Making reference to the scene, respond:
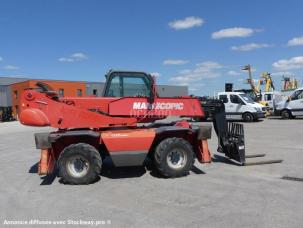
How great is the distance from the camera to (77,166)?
8.19m

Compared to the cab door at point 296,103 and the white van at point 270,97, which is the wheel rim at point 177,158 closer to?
the cab door at point 296,103

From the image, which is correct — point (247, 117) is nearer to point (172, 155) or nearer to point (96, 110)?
point (172, 155)

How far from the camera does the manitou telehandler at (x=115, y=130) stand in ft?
26.6

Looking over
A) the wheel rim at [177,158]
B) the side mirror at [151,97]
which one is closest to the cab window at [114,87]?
the side mirror at [151,97]

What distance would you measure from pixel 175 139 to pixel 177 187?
133 cm

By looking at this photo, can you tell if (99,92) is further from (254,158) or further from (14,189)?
(254,158)

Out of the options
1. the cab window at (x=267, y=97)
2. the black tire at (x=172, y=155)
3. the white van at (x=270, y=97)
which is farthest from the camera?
the cab window at (x=267, y=97)

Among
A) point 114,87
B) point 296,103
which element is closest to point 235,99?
point 296,103

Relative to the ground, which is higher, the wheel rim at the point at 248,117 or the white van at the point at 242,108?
the white van at the point at 242,108

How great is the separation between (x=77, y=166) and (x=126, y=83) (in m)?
2.43

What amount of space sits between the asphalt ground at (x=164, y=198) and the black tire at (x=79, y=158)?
211 mm

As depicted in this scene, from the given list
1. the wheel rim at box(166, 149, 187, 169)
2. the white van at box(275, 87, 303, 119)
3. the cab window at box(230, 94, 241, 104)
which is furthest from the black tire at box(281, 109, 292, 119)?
the wheel rim at box(166, 149, 187, 169)

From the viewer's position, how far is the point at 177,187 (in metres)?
7.54

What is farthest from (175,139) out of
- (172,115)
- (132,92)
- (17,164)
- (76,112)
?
(17,164)
